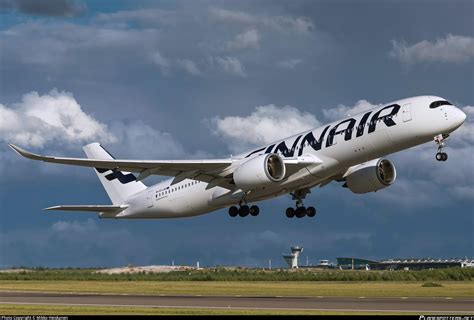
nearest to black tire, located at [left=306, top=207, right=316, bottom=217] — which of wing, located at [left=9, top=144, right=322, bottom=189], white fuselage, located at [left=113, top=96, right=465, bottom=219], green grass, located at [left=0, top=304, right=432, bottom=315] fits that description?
white fuselage, located at [left=113, top=96, right=465, bottom=219]

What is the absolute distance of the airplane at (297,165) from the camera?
4450cm

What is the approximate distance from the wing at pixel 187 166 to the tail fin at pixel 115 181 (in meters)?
10.5

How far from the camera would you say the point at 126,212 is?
61.1 m

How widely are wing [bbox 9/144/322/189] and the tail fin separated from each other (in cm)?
1049

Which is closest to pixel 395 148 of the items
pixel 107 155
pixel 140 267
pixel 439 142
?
pixel 439 142

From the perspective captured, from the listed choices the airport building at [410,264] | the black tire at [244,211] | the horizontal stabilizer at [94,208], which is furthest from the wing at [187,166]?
the airport building at [410,264]

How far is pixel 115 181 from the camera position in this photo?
64.1 m

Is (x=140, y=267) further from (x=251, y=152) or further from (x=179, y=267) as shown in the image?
(x=251, y=152)

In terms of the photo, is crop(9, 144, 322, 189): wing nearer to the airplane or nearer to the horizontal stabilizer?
the airplane

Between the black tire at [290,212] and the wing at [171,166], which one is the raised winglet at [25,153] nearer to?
the wing at [171,166]

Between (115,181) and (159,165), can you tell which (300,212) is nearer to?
(159,165)

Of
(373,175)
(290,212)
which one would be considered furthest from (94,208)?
(373,175)

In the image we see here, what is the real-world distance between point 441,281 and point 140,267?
89.8 feet

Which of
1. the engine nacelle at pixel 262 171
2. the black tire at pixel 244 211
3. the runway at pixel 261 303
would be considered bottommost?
the runway at pixel 261 303
